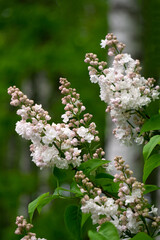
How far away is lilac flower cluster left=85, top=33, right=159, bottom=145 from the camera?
1248 millimetres

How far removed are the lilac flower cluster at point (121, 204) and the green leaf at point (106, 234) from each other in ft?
0.24

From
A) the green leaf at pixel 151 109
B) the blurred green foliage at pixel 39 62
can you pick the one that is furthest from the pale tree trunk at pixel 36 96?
the green leaf at pixel 151 109

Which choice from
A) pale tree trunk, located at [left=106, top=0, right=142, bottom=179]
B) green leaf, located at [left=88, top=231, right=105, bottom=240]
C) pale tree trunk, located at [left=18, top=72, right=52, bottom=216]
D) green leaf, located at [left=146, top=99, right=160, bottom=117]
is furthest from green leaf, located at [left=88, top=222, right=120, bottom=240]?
pale tree trunk, located at [left=18, top=72, right=52, bottom=216]

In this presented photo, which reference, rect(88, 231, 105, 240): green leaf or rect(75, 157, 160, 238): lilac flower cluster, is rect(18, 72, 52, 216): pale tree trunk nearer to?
rect(75, 157, 160, 238): lilac flower cluster

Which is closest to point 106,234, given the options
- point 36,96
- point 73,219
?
point 73,219

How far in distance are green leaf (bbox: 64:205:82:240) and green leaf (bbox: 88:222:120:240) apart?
0.13 meters

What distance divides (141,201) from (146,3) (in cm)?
362

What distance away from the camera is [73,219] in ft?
3.89

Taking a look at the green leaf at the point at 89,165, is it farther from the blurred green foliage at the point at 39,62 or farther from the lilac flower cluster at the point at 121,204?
the blurred green foliage at the point at 39,62

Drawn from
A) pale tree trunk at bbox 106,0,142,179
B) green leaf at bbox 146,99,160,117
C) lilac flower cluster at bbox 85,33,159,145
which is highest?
pale tree trunk at bbox 106,0,142,179

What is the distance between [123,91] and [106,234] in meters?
0.47

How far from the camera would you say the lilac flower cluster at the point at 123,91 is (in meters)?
1.25

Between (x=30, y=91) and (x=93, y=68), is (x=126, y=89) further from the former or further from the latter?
(x=30, y=91)

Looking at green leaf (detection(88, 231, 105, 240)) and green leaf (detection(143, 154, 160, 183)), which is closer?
green leaf (detection(88, 231, 105, 240))
